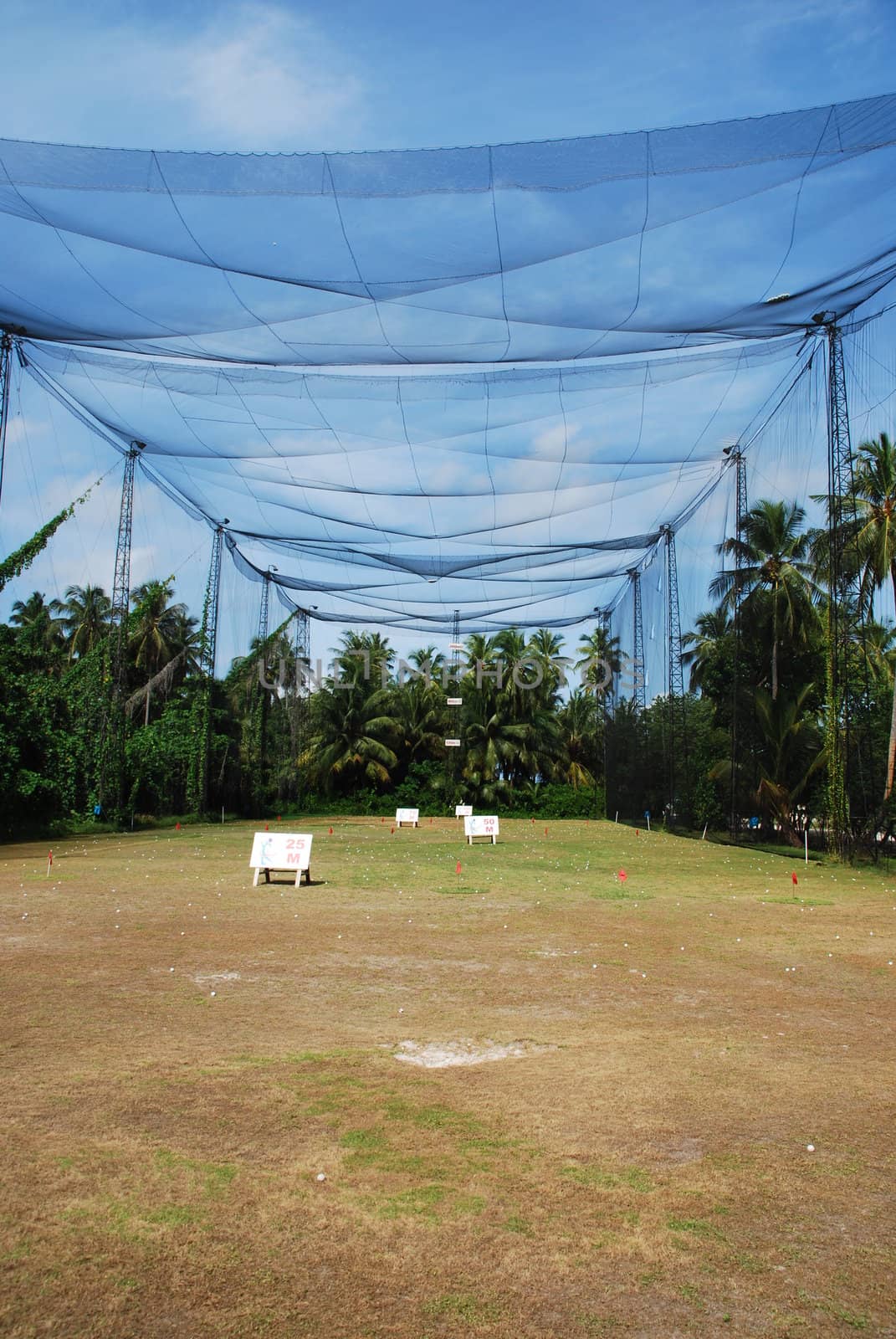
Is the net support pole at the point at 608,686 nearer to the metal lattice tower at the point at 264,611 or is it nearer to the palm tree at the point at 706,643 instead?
the palm tree at the point at 706,643

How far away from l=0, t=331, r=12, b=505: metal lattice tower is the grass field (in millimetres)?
7951

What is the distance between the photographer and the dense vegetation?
2181 centimetres

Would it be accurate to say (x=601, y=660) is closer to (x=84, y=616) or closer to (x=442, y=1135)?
(x=84, y=616)

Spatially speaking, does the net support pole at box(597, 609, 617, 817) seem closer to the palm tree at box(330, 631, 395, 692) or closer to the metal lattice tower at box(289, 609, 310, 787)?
the palm tree at box(330, 631, 395, 692)

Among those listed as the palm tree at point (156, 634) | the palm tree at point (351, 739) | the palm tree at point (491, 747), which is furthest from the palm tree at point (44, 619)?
the palm tree at point (491, 747)

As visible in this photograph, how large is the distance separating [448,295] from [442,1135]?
772 cm

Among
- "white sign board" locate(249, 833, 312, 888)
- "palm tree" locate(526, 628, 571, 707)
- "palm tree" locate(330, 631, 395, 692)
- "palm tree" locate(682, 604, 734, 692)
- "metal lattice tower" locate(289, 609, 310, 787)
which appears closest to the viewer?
"white sign board" locate(249, 833, 312, 888)

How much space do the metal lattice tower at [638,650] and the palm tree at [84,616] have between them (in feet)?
76.5

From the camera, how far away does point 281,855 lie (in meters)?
13.3

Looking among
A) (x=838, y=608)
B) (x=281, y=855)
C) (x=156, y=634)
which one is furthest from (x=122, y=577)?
(x=156, y=634)

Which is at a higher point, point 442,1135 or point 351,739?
point 351,739

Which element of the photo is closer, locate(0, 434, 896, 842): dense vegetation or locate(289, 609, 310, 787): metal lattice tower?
locate(0, 434, 896, 842): dense vegetation

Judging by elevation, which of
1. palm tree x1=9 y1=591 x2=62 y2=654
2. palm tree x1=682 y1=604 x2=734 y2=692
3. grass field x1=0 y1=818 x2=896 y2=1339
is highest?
palm tree x1=9 y1=591 x2=62 y2=654

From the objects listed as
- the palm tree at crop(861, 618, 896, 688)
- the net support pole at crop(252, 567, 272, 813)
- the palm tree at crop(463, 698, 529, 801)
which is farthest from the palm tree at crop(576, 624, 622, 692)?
the net support pole at crop(252, 567, 272, 813)
